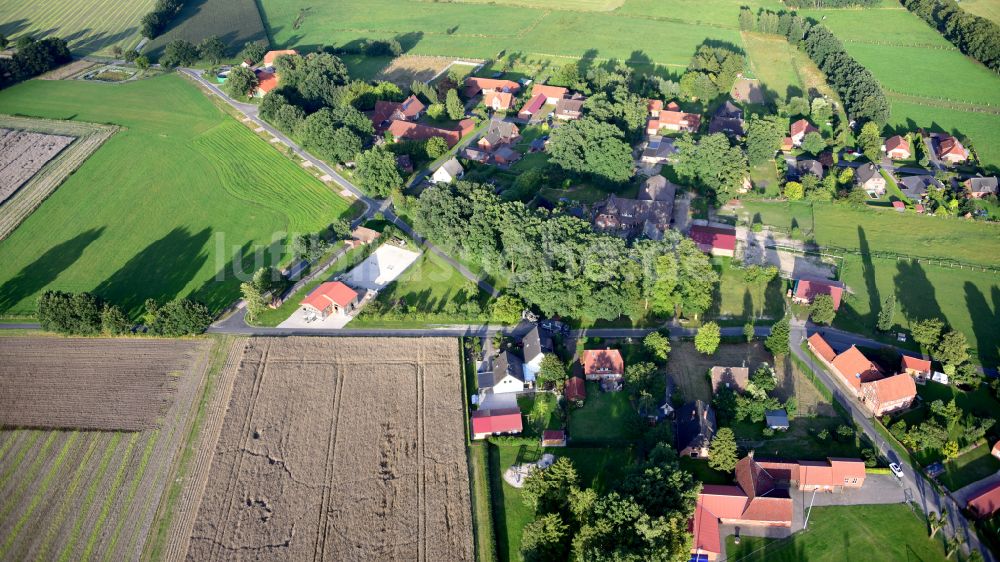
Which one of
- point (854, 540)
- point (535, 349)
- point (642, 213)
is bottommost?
point (854, 540)

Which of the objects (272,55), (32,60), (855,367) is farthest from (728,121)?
(32,60)

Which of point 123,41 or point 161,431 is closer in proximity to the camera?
point 161,431

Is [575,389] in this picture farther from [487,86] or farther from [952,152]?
[952,152]

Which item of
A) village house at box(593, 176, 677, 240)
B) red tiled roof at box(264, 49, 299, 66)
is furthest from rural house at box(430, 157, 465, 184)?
red tiled roof at box(264, 49, 299, 66)

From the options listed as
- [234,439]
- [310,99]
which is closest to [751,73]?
[310,99]

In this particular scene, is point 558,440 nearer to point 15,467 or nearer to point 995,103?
point 15,467
